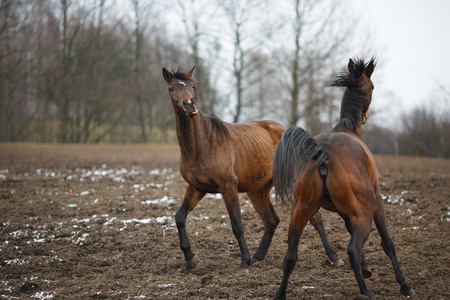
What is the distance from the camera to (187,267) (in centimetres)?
473

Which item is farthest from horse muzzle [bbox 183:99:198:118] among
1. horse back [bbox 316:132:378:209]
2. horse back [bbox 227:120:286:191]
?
horse back [bbox 316:132:378:209]

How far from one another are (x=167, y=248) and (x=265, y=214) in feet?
4.95

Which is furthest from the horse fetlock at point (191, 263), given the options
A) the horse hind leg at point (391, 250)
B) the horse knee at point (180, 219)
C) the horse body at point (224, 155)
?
the horse hind leg at point (391, 250)

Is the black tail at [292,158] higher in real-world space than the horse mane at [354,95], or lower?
lower

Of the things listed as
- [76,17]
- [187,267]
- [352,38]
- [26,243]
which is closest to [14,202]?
[26,243]

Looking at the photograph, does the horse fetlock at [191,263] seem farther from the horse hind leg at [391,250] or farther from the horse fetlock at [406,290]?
the horse fetlock at [406,290]

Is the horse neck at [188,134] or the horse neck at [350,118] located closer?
the horse neck at [350,118]

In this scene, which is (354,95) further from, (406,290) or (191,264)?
(191,264)

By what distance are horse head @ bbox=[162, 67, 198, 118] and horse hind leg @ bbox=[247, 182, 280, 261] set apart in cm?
176

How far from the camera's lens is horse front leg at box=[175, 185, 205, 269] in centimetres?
473

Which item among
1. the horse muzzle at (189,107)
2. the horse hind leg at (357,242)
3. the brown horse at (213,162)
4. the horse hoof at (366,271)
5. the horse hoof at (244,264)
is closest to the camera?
the horse hind leg at (357,242)

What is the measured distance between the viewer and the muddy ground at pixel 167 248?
12.9ft

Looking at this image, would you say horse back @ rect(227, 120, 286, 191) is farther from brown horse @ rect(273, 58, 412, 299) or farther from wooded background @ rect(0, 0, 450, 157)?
wooded background @ rect(0, 0, 450, 157)

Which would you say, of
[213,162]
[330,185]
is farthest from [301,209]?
[213,162]
